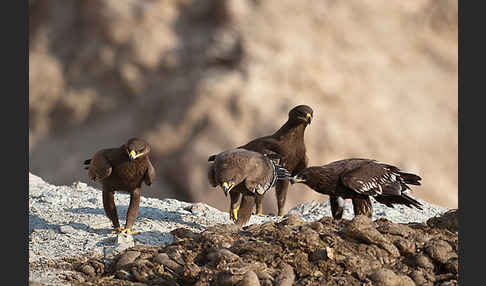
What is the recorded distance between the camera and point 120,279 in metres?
5.41

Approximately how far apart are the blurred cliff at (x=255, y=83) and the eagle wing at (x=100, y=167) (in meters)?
6.30

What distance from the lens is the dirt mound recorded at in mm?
5125

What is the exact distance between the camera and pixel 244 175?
6527mm

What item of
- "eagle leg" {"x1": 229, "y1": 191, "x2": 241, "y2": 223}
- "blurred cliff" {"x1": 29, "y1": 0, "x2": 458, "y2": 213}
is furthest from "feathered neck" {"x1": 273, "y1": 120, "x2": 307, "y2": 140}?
"blurred cliff" {"x1": 29, "y1": 0, "x2": 458, "y2": 213}

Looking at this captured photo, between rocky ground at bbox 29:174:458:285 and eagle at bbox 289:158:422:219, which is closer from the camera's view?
rocky ground at bbox 29:174:458:285

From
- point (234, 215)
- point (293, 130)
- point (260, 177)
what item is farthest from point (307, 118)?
point (234, 215)

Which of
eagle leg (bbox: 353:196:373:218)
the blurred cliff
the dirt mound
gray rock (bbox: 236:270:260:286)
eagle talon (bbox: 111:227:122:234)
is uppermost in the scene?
the blurred cliff

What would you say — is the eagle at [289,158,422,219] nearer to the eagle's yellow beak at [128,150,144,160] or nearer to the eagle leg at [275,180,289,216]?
the eagle's yellow beak at [128,150,144,160]

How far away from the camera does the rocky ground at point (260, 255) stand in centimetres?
516

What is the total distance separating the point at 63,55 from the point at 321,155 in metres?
5.98

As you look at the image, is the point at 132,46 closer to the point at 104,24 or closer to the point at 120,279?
the point at 104,24

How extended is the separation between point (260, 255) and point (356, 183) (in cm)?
143

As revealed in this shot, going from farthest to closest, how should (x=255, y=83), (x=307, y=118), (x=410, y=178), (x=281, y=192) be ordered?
(x=255, y=83), (x=281, y=192), (x=307, y=118), (x=410, y=178)

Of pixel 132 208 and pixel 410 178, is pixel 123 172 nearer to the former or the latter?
pixel 132 208
